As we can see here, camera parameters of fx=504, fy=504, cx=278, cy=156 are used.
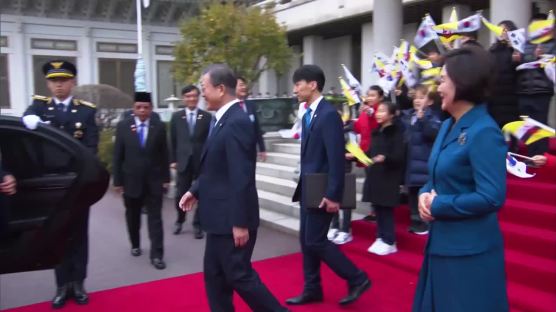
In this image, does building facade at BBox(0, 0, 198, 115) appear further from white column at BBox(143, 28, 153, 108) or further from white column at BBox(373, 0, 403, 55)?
white column at BBox(373, 0, 403, 55)

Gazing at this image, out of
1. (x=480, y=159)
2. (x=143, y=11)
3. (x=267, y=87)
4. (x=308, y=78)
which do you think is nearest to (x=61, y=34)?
(x=143, y=11)

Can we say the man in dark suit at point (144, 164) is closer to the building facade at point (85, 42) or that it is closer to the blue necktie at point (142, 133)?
the blue necktie at point (142, 133)

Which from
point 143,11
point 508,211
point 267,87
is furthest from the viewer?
point 143,11

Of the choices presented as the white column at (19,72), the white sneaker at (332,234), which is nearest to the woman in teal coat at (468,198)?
the white sneaker at (332,234)

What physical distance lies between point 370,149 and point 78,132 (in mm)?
2959

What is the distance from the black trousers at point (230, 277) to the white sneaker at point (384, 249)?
7.28 ft

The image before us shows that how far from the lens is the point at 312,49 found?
53.8 feet

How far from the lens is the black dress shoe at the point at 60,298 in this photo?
4.16 m

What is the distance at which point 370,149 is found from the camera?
5484 mm

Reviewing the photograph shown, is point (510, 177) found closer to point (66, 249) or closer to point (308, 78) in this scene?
point (308, 78)

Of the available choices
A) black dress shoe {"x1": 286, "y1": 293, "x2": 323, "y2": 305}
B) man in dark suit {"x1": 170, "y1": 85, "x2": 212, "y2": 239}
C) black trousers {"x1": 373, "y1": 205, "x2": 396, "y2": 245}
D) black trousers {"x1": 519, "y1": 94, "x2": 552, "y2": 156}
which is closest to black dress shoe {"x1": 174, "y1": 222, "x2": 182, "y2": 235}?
man in dark suit {"x1": 170, "y1": 85, "x2": 212, "y2": 239}

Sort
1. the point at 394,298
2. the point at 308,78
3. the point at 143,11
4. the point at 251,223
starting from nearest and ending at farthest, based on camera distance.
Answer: the point at 251,223, the point at 308,78, the point at 394,298, the point at 143,11

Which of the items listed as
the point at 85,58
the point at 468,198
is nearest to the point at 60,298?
the point at 468,198

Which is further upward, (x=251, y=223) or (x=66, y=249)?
(x=251, y=223)
